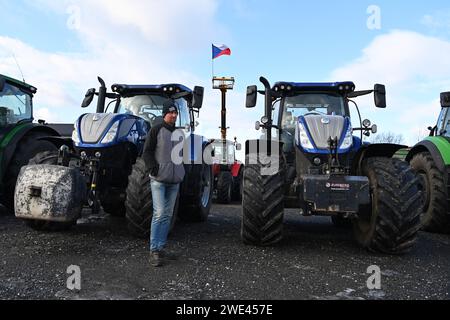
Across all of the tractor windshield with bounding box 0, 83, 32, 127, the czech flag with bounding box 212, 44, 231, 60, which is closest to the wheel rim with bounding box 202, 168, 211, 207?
the tractor windshield with bounding box 0, 83, 32, 127

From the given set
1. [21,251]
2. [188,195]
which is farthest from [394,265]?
[21,251]

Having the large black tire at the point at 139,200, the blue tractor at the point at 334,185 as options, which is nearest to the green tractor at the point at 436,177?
the blue tractor at the point at 334,185

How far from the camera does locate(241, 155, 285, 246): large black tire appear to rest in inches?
178

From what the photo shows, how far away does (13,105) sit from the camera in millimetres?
7480

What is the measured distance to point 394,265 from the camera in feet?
13.7

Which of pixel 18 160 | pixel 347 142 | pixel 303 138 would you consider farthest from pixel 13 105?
pixel 347 142

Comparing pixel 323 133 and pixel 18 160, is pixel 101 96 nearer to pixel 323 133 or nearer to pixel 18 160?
pixel 18 160

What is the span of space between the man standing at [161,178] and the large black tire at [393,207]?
84.3 inches

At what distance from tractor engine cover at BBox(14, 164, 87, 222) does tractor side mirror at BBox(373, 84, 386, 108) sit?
426cm

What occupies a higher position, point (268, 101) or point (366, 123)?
point (268, 101)

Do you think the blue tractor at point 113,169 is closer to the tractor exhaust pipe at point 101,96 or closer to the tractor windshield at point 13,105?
the tractor exhaust pipe at point 101,96

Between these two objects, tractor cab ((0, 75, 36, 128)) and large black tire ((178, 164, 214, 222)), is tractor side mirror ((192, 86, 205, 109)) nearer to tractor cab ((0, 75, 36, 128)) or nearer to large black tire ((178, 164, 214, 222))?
large black tire ((178, 164, 214, 222))

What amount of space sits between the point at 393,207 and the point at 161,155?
2481mm
